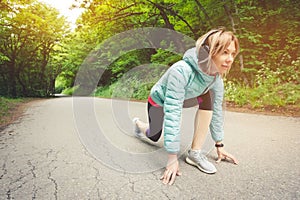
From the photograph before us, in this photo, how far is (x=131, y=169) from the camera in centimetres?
187

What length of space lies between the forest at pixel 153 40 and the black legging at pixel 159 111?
398 centimetres

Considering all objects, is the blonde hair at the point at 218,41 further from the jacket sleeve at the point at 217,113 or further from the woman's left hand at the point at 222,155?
the woman's left hand at the point at 222,155

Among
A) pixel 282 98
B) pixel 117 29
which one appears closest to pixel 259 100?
pixel 282 98

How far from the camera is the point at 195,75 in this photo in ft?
5.51

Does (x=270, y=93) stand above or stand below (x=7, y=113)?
above

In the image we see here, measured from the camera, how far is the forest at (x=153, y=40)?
22.7 feet

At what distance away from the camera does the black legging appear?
6.17 ft

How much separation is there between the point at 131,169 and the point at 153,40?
37.9ft

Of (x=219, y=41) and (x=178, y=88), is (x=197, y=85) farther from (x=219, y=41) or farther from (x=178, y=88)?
(x=219, y=41)

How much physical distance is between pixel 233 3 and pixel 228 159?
7318mm

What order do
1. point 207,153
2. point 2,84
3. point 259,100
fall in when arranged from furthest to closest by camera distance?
point 2,84 < point 259,100 < point 207,153

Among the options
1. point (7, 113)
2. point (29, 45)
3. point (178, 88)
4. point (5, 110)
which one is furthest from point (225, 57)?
point (29, 45)

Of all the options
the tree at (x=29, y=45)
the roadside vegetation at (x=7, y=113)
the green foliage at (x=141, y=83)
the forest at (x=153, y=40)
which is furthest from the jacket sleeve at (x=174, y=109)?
the tree at (x=29, y=45)

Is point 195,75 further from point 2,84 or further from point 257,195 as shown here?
point 2,84
